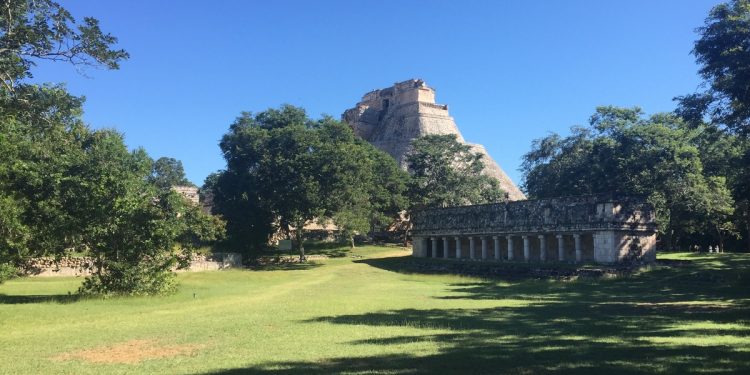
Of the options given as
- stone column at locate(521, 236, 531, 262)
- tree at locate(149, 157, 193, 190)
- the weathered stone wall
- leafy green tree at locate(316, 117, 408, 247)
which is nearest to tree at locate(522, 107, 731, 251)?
the weathered stone wall

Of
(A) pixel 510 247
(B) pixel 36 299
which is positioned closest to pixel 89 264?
(B) pixel 36 299

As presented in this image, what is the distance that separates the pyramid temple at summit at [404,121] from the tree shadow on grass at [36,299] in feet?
220

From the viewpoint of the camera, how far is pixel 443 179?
2589 inches

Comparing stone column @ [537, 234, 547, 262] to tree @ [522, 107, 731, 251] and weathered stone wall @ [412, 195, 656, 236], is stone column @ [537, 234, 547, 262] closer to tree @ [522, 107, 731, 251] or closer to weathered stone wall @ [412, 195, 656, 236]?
weathered stone wall @ [412, 195, 656, 236]

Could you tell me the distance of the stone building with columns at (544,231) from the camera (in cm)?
4062

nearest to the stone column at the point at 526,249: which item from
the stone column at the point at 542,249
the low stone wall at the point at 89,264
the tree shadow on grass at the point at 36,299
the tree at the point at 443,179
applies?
the stone column at the point at 542,249

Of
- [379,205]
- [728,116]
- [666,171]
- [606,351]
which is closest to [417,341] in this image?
[606,351]

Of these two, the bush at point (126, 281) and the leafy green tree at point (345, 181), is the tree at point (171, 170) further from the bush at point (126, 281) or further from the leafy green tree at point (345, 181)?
the bush at point (126, 281)

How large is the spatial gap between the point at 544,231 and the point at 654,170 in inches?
418

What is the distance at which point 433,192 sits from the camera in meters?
65.5

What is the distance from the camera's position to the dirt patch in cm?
1046

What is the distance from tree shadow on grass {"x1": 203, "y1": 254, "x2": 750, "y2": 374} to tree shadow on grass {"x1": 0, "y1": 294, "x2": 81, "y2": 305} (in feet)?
41.5

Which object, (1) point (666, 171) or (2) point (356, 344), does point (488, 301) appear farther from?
(1) point (666, 171)

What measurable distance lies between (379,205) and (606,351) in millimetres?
49579
